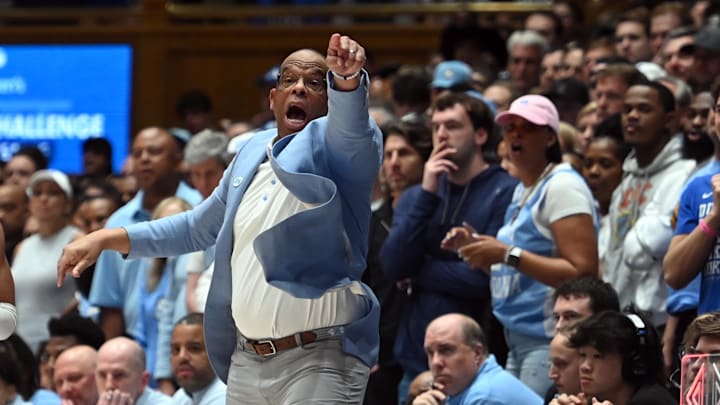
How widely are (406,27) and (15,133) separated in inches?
138

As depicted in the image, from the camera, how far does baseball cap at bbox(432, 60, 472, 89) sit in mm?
8742

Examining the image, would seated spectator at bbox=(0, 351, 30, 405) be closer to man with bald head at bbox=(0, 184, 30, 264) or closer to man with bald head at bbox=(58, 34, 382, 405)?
man with bald head at bbox=(0, 184, 30, 264)

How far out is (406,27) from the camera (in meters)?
13.6

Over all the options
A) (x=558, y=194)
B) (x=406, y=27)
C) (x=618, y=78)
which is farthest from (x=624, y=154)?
(x=406, y=27)

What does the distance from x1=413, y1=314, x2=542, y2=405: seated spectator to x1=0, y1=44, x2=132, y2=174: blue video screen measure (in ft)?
24.4

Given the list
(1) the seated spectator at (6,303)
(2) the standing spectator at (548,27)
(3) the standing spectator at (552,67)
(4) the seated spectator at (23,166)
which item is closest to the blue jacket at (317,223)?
(1) the seated spectator at (6,303)

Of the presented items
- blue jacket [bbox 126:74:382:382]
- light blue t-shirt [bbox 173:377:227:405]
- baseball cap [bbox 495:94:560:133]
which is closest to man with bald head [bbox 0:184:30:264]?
light blue t-shirt [bbox 173:377:227:405]

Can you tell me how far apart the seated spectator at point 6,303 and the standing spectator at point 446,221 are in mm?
2140

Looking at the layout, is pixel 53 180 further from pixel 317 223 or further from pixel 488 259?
pixel 317 223

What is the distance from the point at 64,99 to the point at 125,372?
685cm

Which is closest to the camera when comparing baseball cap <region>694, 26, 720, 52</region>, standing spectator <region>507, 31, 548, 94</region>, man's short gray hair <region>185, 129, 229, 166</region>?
man's short gray hair <region>185, 129, 229, 166</region>

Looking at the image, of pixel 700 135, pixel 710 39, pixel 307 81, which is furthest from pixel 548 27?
pixel 307 81

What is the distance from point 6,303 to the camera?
4.71 meters

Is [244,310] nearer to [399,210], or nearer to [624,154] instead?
[399,210]
